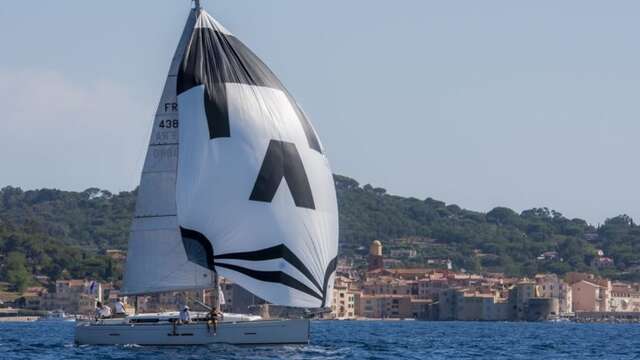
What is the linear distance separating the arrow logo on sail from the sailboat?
3cm

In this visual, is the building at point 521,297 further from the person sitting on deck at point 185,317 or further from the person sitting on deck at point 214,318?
the person sitting on deck at point 185,317

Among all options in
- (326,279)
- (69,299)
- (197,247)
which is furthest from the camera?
(69,299)

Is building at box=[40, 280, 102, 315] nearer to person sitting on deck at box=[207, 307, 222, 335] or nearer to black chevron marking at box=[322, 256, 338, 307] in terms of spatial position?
black chevron marking at box=[322, 256, 338, 307]

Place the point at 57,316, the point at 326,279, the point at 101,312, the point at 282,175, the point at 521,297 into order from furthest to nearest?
1. the point at 521,297
2. the point at 57,316
3. the point at 101,312
4. the point at 326,279
5. the point at 282,175

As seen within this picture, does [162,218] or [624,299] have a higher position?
[624,299]

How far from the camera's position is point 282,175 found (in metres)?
43.3

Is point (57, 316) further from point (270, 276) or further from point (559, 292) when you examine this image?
point (270, 276)

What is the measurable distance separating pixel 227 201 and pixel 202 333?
11.5ft

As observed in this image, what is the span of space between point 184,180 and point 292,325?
479 centimetres

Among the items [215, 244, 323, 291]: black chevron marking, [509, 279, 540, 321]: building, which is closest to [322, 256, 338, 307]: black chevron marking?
[215, 244, 323, 291]: black chevron marking

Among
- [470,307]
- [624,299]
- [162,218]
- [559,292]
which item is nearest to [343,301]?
[470,307]

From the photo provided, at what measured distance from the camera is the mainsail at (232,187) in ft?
142

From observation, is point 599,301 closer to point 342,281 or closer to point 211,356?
point 342,281

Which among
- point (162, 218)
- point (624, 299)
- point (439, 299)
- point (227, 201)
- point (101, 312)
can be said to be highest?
point (624, 299)
